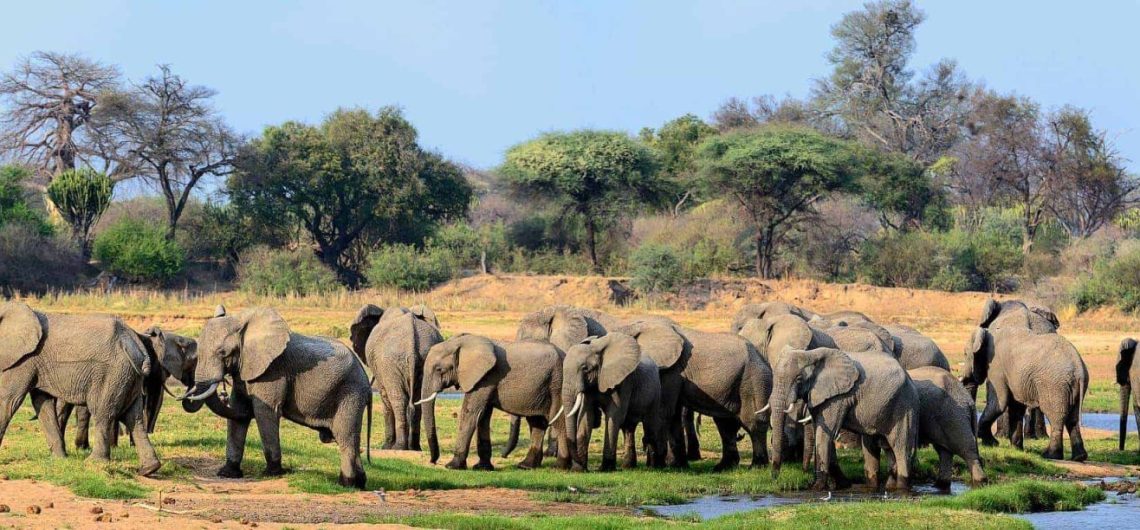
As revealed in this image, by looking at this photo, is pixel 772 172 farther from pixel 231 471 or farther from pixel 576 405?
pixel 231 471

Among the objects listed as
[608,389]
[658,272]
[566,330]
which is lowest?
[608,389]

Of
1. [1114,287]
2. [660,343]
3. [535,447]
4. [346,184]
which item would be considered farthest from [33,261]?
[660,343]

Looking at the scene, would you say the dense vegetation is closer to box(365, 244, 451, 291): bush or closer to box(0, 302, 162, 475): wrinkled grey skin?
box(365, 244, 451, 291): bush

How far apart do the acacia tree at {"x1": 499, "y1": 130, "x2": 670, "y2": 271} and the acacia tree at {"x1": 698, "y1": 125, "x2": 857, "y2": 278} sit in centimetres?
247

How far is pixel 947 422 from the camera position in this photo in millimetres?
17281

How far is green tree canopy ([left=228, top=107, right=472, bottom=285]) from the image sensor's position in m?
53.2

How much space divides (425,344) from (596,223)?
1404 inches

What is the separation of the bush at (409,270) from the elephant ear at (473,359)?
31.3 m

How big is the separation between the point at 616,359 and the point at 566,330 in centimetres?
272

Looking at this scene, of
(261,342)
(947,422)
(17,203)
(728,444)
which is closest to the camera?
(261,342)

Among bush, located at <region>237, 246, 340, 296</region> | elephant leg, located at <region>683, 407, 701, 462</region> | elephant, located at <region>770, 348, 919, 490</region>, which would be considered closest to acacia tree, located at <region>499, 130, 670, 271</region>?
bush, located at <region>237, 246, 340, 296</region>

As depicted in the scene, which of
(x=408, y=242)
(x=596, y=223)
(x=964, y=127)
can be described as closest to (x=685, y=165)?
(x=596, y=223)

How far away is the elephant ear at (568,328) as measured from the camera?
66.0 feet

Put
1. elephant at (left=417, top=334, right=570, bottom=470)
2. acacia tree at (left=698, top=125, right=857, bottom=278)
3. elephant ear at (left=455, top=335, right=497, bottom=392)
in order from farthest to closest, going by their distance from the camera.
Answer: acacia tree at (left=698, top=125, right=857, bottom=278) → elephant at (left=417, top=334, right=570, bottom=470) → elephant ear at (left=455, top=335, right=497, bottom=392)
